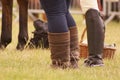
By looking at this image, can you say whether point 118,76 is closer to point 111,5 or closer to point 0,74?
point 0,74

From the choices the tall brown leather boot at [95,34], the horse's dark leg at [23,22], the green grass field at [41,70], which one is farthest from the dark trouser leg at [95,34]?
the horse's dark leg at [23,22]

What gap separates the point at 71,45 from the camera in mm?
4227

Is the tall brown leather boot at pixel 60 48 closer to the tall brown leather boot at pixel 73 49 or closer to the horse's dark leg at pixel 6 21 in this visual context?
the tall brown leather boot at pixel 73 49

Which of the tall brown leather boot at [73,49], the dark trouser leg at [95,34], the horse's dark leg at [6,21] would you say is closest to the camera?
the tall brown leather boot at [73,49]

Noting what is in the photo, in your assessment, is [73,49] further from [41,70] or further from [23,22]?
[23,22]

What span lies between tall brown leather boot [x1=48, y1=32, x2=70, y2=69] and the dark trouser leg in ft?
1.57

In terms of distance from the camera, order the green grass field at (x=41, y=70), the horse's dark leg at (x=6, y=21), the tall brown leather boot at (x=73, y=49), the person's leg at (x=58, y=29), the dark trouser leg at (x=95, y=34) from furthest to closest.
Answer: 1. the horse's dark leg at (x=6, y=21)
2. the dark trouser leg at (x=95, y=34)
3. the tall brown leather boot at (x=73, y=49)
4. the person's leg at (x=58, y=29)
5. the green grass field at (x=41, y=70)

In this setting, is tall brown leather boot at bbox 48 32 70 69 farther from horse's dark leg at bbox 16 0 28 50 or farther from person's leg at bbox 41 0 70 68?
horse's dark leg at bbox 16 0 28 50

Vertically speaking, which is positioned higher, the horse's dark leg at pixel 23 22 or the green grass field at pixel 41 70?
the horse's dark leg at pixel 23 22

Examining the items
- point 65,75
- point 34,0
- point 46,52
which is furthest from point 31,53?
point 34,0

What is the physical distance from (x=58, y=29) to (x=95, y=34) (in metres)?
0.56

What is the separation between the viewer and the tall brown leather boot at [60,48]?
12.8 ft

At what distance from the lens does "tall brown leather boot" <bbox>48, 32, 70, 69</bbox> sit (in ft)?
12.8

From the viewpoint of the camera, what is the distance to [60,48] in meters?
3.92
